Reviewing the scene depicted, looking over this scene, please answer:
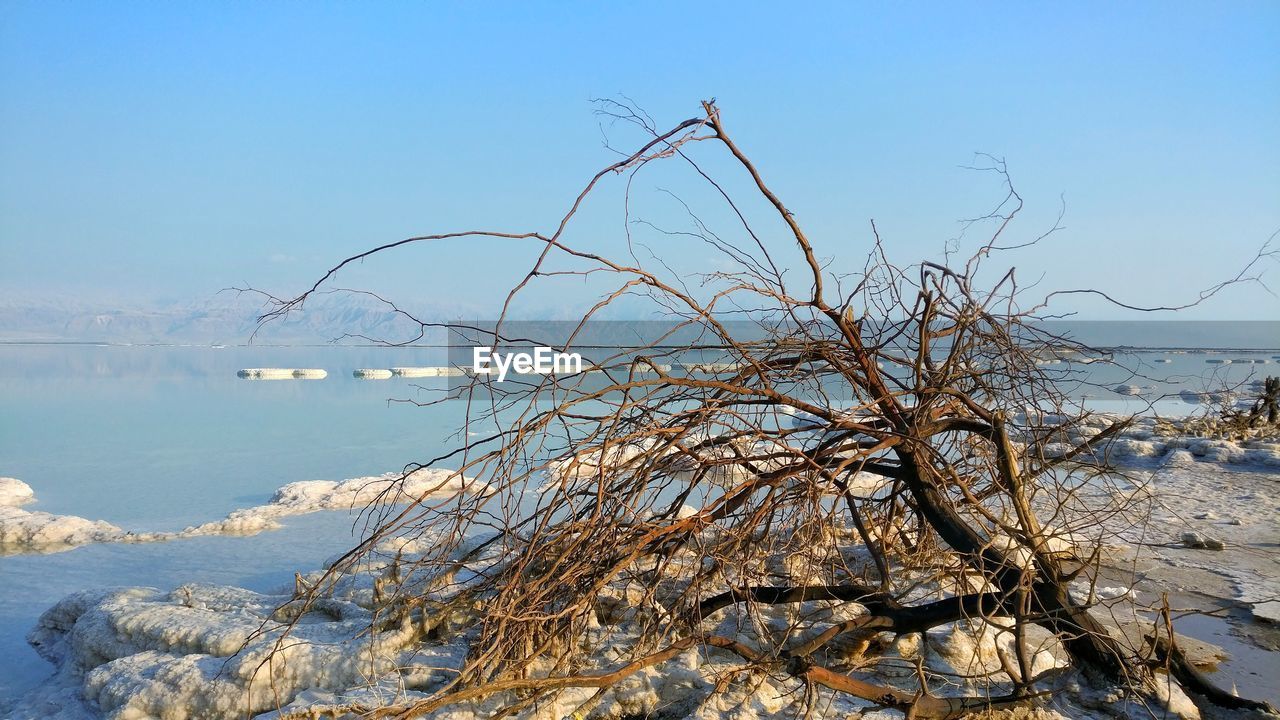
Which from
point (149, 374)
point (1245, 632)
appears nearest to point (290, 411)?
point (149, 374)

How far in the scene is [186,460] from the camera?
10359mm

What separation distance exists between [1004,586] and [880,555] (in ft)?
1.43

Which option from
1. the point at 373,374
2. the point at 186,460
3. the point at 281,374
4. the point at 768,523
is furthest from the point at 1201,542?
the point at 281,374

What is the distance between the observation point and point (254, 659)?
3.06m

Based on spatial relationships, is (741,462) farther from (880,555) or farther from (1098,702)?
(1098,702)

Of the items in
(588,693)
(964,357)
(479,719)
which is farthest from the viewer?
A: (964,357)

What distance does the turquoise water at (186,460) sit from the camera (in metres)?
5.52

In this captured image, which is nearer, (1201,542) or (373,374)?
(1201,542)

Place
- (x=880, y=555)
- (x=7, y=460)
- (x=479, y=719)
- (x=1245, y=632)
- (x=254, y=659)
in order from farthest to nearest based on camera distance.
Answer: (x=7, y=460) < (x=1245, y=632) < (x=880, y=555) < (x=254, y=659) < (x=479, y=719)

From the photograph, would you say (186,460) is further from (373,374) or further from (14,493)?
(373,374)

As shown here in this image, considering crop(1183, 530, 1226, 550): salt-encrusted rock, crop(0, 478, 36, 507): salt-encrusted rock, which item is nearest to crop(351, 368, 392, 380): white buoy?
crop(0, 478, 36, 507): salt-encrusted rock

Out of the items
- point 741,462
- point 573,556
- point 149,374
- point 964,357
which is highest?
point 964,357

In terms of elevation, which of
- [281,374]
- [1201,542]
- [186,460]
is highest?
[1201,542]

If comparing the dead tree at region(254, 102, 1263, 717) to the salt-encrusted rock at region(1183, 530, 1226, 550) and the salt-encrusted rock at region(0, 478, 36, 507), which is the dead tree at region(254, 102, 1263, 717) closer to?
the salt-encrusted rock at region(1183, 530, 1226, 550)
